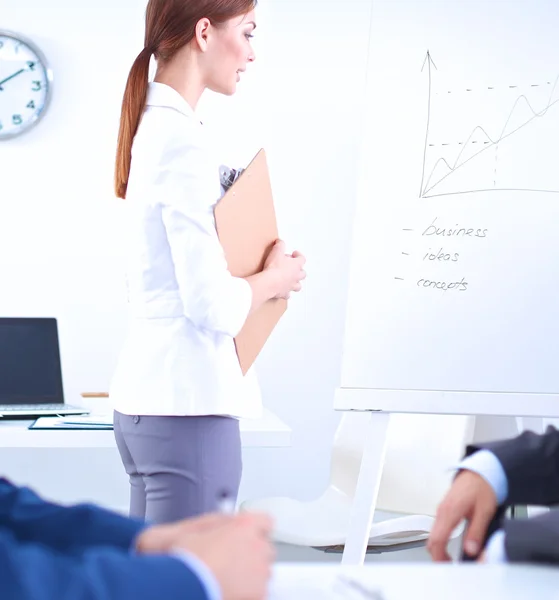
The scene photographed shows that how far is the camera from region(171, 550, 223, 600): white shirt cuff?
57 centimetres

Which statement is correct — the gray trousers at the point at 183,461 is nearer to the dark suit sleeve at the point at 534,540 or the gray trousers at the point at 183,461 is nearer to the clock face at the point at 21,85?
the dark suit sleeve at the point at 534,540

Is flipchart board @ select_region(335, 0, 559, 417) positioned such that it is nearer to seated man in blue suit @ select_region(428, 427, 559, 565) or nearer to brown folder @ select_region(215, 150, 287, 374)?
brown folder @ select_region(215, 150, 287, 374)

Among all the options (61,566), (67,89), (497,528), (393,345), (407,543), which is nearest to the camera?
(61,566)

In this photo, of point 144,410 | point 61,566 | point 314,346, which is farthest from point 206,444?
point 314,346

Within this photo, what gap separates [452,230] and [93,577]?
63.5 inches

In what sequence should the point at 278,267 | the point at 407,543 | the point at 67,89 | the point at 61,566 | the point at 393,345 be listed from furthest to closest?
the point at 67,89 → the point at 407,543 → the point at 393,345 → the point at 278,267 → the point at 61,566

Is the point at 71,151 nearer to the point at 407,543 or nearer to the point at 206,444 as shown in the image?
the point at 407,543

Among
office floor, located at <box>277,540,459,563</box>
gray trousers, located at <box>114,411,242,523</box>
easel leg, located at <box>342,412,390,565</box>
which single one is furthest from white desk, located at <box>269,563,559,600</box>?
office floor, located at <box>277,540,459,563</box>

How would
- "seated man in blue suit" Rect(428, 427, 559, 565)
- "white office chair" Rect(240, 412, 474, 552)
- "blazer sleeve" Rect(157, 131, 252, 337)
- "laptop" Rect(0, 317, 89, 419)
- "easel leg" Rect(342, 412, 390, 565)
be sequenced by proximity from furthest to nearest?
1. "laptop" Rect(0, 317, 89, 419)
2. "white office chair" Rect(240, 412, 474, 552)
3. "easel leg" Rect(342, 412, 390, 565)
4. "blazer sleeve" Rect(157, 131, 252, 337)
5. "seated man in blue suit" Rect(428, 427, 559, 565)

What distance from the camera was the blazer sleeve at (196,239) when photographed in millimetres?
1355

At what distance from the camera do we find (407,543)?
232 cm

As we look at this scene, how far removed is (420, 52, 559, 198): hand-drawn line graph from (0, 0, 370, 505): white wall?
137cm

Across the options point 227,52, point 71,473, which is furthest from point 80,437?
point 71,473

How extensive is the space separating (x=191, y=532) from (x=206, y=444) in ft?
2.23
